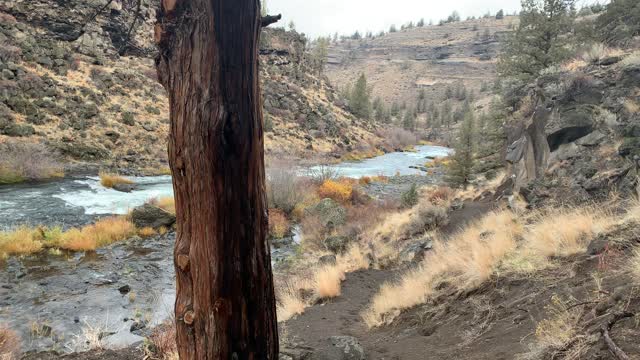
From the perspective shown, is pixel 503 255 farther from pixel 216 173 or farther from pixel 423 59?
pixel 423 59

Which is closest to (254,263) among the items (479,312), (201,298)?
(201,298)

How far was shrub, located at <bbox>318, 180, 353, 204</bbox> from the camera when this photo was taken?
21.5m

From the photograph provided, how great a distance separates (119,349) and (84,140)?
79.1 ft

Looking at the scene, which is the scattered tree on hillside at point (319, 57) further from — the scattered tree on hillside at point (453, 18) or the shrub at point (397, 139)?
the scattered tree on hillside at point (453, 18)

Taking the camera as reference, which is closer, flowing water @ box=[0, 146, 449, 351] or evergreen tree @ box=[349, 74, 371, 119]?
flowing water @ box=[0, 146, 449, 351]

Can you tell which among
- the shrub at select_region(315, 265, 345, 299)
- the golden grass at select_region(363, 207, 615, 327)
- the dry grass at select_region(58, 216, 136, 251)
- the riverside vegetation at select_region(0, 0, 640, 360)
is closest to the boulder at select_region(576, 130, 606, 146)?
the riverside vegetation at select_region(0, 0, 640, 360)

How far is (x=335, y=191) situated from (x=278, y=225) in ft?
20.8

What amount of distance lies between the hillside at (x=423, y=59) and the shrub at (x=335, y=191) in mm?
104604

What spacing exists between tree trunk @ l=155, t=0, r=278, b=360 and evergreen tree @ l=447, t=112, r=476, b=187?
2016 cm

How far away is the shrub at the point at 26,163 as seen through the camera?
2005cm

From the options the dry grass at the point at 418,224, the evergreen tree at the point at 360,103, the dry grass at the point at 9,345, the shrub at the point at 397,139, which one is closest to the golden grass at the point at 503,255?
the dry grass at the point at 418,224

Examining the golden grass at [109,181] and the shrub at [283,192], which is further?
the golden grass at [109,181]

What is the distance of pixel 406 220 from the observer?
14.1 meters

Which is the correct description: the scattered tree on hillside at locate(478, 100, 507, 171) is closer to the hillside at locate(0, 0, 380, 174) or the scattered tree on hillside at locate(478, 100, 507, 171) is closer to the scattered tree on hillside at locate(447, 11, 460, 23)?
the hillside at locate(0, 0, 380, 174)
